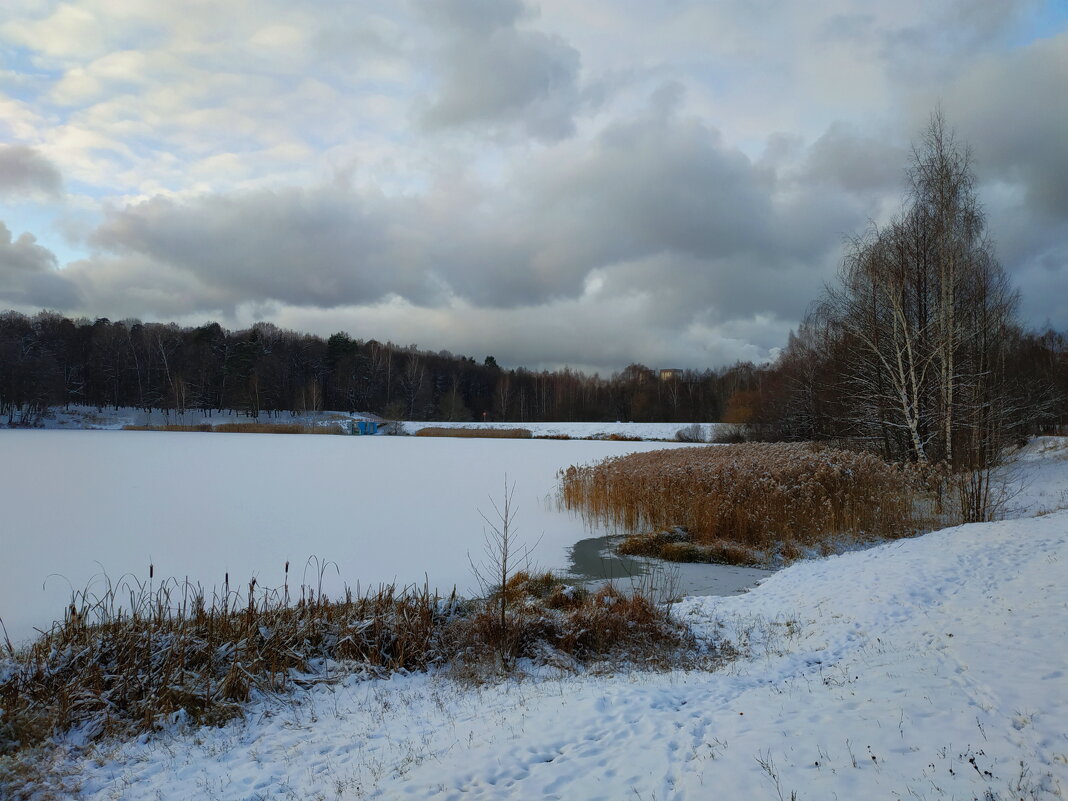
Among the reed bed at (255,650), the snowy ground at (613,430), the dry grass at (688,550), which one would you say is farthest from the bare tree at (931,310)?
the snowy ground at (613,430)

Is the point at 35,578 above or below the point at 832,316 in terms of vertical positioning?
below

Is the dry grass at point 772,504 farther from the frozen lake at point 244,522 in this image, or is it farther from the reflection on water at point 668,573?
the frozen lake at point 244,522

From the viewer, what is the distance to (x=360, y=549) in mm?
9648

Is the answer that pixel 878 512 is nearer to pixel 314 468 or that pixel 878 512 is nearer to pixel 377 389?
pixel 314 468

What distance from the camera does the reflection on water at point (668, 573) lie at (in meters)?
7.99

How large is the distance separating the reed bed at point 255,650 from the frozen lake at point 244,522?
133cm

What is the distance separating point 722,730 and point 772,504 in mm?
7974

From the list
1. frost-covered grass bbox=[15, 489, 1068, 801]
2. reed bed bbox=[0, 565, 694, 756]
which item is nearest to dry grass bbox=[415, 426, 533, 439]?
reed bed bbox=[0, 565, 694, 756]

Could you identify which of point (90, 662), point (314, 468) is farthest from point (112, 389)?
point (90, 662)

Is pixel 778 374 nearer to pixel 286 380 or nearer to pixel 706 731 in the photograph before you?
pixel 706 731

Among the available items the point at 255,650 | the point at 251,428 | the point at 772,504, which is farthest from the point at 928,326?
the point at 251,428

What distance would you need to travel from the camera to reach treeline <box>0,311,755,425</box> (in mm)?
58469

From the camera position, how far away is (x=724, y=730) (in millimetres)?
3240

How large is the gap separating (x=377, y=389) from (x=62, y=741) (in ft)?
227
